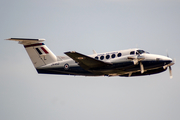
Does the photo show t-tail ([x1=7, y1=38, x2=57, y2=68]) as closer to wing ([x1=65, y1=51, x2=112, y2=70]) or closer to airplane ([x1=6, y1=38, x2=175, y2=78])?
airplane ([x1=6, y1=38, x2=175, y2=78])

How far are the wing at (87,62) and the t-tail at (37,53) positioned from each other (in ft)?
13.8

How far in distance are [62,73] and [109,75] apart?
16.6 feet

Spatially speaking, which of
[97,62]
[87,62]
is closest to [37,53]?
[87,62]

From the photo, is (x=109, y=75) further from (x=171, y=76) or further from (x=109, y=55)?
(x=171, y=76)

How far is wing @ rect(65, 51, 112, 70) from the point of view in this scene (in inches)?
1131

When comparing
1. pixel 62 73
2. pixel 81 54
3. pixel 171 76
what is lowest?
pixel 171 76

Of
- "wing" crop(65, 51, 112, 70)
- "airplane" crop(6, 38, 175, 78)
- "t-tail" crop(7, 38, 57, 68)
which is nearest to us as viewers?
"wing" crop(65, 51, 112, 70)

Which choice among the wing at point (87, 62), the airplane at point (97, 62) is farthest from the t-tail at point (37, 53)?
the wing at point (87, 62)

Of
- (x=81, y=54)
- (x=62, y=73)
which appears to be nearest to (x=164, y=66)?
(x=81, y=54)

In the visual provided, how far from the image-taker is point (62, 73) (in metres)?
32.0

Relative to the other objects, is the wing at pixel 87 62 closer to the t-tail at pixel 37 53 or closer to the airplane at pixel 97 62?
the airplane at pixel 97 62

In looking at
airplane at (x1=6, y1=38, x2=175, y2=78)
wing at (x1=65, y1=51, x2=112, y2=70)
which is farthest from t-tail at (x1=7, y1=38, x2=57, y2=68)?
wing at (x1=65, y1=51, x2=112, y2=70)

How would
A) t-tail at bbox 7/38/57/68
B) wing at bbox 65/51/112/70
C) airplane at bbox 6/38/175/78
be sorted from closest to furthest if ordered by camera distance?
wing at bbox 65/51/112/70
airplane at bbox 6/38/175/78
t-tail at bbox 7/38/57/68

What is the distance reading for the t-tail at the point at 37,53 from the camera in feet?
108
